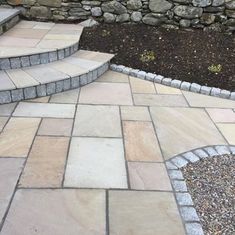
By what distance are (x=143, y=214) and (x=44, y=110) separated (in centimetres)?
156

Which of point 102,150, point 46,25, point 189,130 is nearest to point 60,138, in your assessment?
point 102,150

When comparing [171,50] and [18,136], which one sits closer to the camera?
[18,136]

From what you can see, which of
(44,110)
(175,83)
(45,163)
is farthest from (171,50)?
(45,163)

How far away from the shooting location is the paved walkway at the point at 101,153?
5.98ft

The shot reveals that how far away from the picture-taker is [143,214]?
1.87m

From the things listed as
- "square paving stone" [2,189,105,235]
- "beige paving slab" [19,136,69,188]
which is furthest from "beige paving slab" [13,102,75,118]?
"square paving stone" [2,189,105,235]

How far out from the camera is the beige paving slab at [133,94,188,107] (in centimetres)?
329

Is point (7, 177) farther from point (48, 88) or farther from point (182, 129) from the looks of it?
point (182, 129)

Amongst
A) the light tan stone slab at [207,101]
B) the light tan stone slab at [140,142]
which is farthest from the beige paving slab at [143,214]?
the light tan stone slab at [207,101]

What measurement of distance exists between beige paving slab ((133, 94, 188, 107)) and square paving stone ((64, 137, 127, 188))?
827mm

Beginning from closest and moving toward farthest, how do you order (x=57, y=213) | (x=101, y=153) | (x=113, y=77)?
1. (x=57, y=213)
2. (x=101, y=153)
3. (x=113, y=77)

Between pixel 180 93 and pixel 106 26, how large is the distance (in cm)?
189

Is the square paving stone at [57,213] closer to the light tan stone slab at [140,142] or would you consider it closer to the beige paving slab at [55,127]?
the light tan stone slab at [140,142]

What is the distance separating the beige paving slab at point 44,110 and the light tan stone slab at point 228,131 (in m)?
1.36
